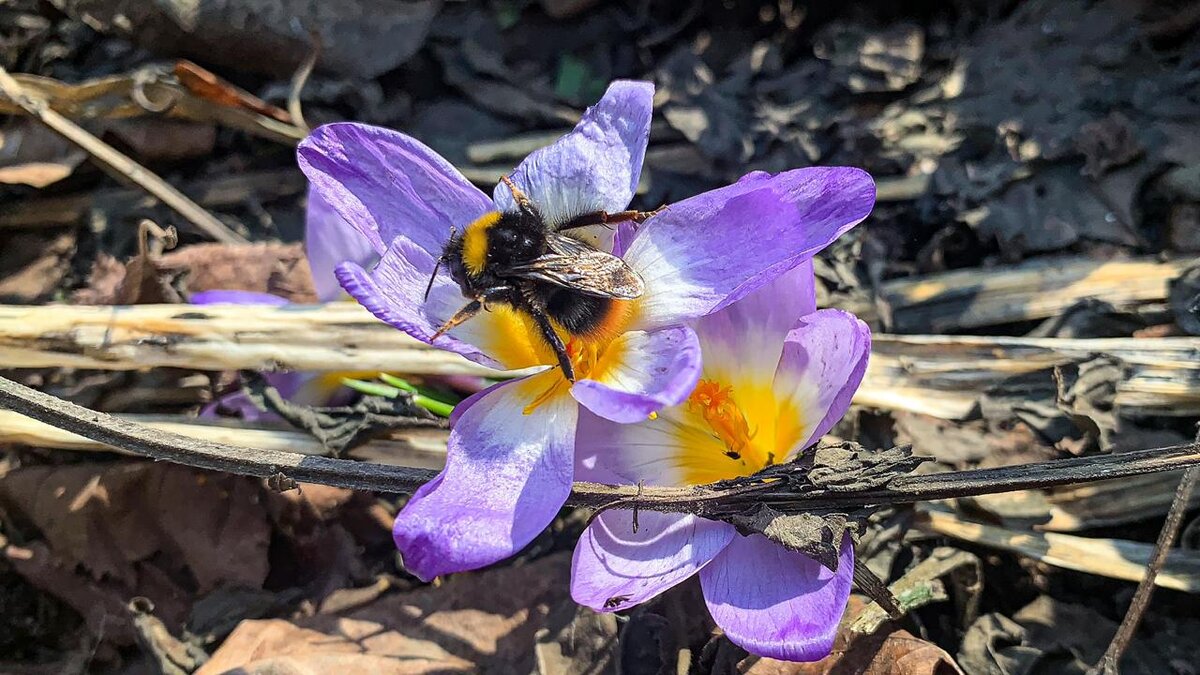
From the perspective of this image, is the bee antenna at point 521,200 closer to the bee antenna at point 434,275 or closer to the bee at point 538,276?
the bee at point 538,276

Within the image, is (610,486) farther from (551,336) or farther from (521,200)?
(521,200)

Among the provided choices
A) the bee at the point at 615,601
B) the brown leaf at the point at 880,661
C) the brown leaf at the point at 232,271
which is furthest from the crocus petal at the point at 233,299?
the brown leaf at the point at 880,661

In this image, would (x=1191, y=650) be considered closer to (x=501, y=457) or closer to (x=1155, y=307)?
(x=1155, y=307)

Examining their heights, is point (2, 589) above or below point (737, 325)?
below

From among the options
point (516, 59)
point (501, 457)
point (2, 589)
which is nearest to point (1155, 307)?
point (501, 457)

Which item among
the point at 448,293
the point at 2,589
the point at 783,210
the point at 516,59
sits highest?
the point at 783,210

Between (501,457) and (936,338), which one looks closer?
(501,457)

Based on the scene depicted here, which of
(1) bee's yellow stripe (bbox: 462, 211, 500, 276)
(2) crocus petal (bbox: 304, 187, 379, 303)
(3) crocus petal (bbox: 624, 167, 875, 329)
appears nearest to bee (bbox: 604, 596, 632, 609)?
(3) crocus petal (bbox: 624, 167, 875, 329)

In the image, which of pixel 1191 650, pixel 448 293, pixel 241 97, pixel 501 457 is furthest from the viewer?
pixel 241 97
